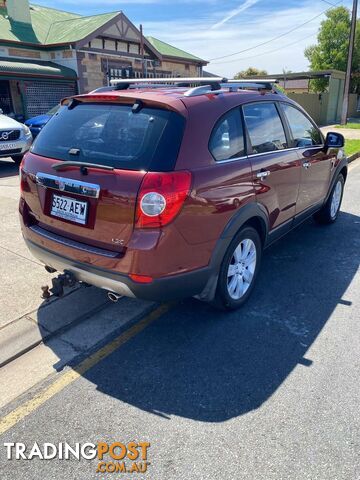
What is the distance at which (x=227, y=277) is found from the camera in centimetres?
324

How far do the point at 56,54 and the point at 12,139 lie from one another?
13972 millimetres

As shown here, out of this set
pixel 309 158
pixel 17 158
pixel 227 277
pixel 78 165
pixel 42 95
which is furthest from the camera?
pixel 42 95

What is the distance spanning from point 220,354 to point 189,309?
681 millimetres

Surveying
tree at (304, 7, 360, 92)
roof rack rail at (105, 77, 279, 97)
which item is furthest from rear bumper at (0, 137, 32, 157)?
tree at (304, 7, 360, 92)

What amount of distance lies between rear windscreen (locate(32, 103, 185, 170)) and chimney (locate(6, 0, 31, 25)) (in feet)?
71.2

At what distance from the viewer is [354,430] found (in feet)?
7.50

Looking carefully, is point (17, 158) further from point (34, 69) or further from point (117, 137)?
point (34, 69)

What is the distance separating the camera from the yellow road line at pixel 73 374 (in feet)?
7.94

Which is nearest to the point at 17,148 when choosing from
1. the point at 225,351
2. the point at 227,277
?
the point at 227,277

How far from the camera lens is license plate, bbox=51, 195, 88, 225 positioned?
2.80 meters

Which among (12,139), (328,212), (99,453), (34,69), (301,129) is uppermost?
(34,69)

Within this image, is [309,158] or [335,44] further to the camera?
[335,44]

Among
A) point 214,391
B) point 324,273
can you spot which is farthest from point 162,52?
point 214,391

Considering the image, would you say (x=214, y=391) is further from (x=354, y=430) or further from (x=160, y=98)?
(x=160, y=98)
